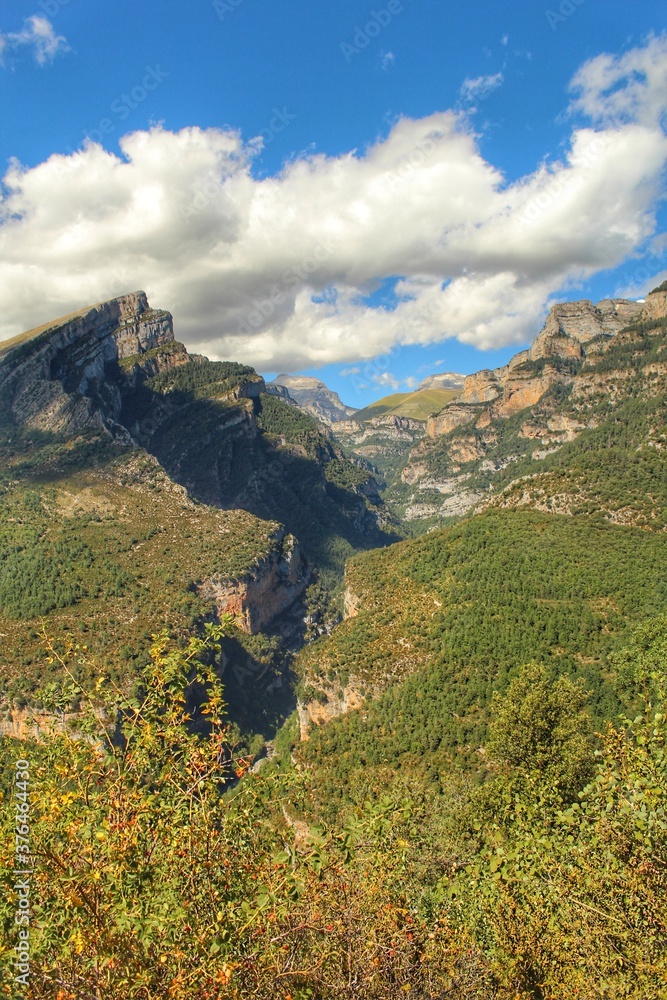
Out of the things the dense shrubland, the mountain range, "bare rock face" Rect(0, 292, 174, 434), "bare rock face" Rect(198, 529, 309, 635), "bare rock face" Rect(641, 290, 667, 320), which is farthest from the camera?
"bare rock face" Rect(641, 290, 667, 320)

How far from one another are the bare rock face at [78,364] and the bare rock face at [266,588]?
54.6 m

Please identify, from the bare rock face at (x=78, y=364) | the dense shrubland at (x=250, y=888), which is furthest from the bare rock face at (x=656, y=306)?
the dense shrubland at (x=250, y=888)

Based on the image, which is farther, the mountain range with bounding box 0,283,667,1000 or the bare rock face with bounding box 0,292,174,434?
the bare rock face with bounding box 0,292,174,434

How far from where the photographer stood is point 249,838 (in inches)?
297

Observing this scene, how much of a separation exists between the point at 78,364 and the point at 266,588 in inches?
3906

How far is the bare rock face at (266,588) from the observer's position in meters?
92.8

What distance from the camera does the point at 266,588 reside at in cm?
11038

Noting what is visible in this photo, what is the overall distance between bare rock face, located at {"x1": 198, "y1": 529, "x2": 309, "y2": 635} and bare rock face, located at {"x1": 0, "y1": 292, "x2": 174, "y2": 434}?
54.6 meters

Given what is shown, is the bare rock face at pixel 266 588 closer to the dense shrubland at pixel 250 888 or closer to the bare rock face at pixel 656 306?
the dense shrubland at pixel 250 888

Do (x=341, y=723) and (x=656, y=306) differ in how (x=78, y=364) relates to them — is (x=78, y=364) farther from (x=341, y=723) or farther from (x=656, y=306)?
(x=656, y=306)

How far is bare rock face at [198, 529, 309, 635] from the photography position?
92812 mm

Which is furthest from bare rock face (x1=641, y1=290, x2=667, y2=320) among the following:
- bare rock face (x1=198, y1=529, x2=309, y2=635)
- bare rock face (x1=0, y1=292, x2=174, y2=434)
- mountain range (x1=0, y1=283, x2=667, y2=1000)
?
bare rock face (x1=0, y1=292, x2=174, y2=434)

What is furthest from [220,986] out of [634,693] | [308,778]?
[634,693]

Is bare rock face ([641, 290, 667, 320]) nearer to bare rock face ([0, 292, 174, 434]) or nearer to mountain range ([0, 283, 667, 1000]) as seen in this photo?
mountain range ([0, 283, 667, 1000])
